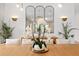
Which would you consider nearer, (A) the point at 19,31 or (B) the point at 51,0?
(B) the point at 51,0

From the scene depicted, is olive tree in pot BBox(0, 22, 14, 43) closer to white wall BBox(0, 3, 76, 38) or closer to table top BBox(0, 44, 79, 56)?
white wall BBox(0, 3, 76, 38)

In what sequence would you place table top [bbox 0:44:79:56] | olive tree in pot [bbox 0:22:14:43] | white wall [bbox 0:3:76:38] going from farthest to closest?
white wall [bbox 0:3:76:38], olive tree in pot [bbox 0:22:14:43], table top [bbox 0:44:79:56]

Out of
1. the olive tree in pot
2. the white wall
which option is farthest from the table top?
the white wall

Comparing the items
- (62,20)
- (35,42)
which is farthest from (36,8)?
(35,42)

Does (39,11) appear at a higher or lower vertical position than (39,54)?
higher

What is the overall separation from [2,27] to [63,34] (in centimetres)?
333

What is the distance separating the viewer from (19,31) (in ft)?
24.8

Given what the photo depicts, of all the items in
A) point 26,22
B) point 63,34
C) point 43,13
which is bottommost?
point 63,34

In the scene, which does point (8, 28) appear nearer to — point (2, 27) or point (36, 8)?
point (2, 27)

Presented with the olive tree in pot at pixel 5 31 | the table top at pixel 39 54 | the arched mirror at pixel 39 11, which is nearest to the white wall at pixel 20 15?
the olive tree in pot at pixel 5 31

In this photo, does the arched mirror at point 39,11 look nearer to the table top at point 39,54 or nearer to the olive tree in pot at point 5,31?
the olive tree in pot at point 5,31

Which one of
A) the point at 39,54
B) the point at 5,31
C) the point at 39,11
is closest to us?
the point at 39,54

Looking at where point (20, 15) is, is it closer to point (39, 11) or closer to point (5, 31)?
point (39, 11)

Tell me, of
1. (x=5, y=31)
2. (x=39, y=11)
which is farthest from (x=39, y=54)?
(x=39, y=11)
